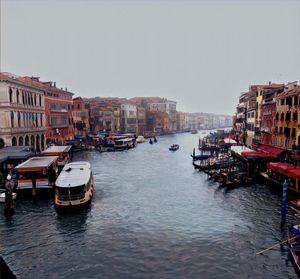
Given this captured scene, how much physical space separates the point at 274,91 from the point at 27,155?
127 ft

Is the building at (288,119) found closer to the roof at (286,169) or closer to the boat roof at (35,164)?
the roof at (286,169)

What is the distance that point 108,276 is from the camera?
1631cm

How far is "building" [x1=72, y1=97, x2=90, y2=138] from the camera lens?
88500 millimetres

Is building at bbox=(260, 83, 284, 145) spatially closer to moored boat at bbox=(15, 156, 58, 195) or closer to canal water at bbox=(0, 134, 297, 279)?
canal water at bbox=(0, 134, 297, 279)

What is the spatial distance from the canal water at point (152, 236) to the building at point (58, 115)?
4056 cm

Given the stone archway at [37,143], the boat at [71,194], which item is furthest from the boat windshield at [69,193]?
the stone archway at [37,143]

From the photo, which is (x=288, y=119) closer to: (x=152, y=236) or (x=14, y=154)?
(x=152, y=236)

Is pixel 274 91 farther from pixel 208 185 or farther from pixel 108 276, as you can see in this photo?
pixel 108 276

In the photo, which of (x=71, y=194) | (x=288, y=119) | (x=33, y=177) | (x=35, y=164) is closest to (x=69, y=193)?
(x=71, y=194)

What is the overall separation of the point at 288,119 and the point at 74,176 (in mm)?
27424

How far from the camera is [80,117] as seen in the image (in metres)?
90.9

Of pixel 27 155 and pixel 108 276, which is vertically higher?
pixel 27 155

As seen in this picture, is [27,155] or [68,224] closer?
[68,224]

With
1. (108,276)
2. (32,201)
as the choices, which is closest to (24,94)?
(32,201)
